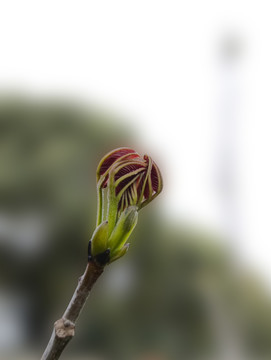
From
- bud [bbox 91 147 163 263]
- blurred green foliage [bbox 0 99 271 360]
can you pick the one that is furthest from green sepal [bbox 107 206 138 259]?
blurred green foliage [bbox 0 99 271 360]

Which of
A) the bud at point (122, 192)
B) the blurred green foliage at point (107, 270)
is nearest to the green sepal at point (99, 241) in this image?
the bud at point (122, 192)

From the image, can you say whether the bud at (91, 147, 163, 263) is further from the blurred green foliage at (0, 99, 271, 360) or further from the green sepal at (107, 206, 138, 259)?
the blurred green foliage at (0, 99, 271, 360)

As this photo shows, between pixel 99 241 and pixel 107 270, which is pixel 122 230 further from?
pixel 107 270

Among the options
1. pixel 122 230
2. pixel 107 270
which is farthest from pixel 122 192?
pixel 107 270

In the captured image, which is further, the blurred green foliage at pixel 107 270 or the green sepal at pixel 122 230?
the blurred green foliage at pixel 107 270

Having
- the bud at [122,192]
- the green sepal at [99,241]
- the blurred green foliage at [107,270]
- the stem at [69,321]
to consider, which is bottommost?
the blurred green foliage at [107,270]

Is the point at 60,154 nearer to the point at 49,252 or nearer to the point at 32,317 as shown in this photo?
the point at 49,252

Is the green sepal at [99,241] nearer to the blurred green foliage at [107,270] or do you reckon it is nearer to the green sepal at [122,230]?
the green sepal at [122,230]

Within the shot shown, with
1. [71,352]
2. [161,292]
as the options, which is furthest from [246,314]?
[71,352]
